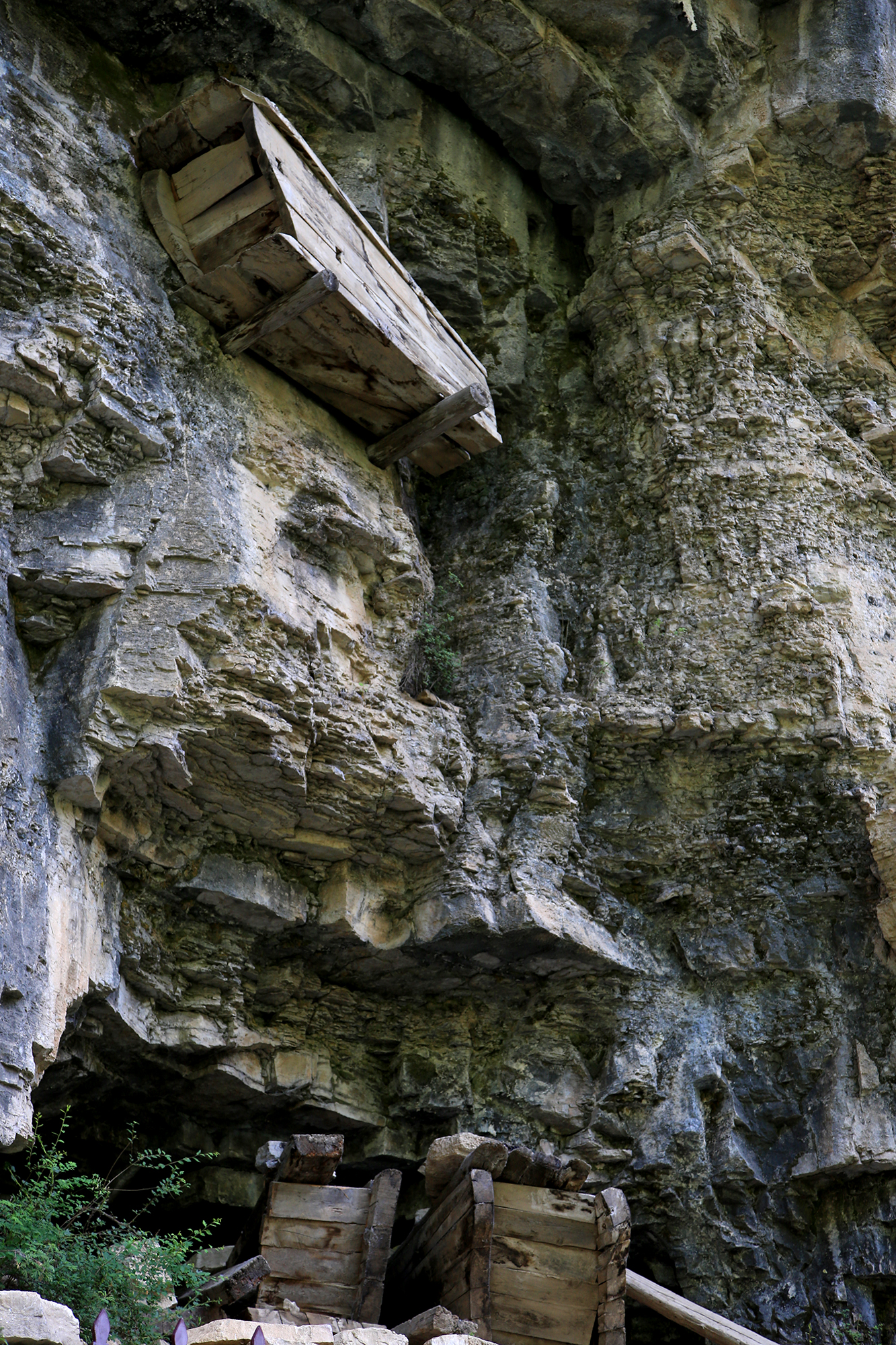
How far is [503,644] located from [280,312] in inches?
96.8

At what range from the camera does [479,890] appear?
6.91 m

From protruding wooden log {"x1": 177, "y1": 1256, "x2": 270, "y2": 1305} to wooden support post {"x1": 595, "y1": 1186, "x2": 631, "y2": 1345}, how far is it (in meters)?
1.49

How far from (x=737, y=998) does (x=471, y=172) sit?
591 centimetres

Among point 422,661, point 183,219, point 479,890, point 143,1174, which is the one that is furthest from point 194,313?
point 143,1174

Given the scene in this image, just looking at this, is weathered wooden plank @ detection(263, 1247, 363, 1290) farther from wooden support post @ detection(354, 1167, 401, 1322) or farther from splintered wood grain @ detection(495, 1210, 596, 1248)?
splintered wood grain @ detection(495, 1210, 596, 1248)

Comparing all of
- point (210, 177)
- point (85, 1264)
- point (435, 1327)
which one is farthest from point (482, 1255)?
point (210, 177)

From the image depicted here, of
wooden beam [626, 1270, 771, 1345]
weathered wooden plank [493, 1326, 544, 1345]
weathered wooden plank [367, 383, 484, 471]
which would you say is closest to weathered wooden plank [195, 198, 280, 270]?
weathered wooden plank [367, 383, 484, 471]

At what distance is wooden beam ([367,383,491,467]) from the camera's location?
24.2 ft

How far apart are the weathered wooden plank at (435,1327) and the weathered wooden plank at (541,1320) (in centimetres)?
40

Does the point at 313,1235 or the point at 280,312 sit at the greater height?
the point at 280,312

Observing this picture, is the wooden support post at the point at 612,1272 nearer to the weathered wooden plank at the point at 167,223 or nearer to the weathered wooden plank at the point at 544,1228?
the weathered wooden plank at the point at 544,1228

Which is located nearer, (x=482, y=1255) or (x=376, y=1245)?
(x=482, y=1255)

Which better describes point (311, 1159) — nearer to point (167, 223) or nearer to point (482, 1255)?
point (482, 1255)

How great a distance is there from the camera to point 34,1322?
415cm
